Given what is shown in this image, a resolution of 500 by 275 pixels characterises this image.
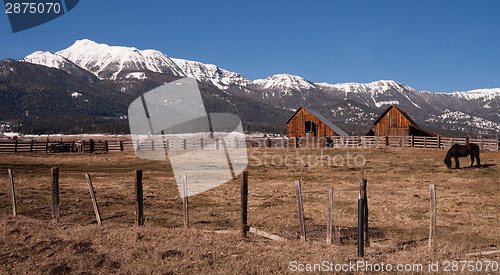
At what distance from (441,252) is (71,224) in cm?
1168

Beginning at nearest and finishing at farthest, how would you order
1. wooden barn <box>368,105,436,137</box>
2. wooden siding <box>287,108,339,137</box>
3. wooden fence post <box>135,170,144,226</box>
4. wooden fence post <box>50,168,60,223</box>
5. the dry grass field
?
the dry grass field
wooden fence post <box>135,170,144,226</box>
wooden fence post <box>50,168,60,223</box>
wooden barn <box>368,105,436,137</box>
wooden siding <box>287,108,339,137</box>

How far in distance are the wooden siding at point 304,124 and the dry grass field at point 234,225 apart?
3390 centimetres

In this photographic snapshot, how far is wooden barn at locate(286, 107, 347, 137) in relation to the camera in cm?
6138

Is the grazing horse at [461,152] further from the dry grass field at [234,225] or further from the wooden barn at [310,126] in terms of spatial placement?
the wooden barn at [310,126]

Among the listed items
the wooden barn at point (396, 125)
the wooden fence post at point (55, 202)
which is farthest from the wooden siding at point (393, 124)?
the wooden fence post at point (55, 202)

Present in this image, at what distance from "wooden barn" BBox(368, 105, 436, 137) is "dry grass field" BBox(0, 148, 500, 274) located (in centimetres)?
2946

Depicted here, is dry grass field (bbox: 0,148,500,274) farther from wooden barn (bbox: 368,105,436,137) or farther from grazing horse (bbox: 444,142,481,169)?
wooden barn (bbox: 368,105,436,137)

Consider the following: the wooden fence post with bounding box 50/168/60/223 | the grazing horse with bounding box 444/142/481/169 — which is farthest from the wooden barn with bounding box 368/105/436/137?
the wooden fence post with bounding box 50/168/60/223

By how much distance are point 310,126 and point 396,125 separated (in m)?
13.6

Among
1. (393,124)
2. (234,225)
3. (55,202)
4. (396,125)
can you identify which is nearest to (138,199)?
(55,202)

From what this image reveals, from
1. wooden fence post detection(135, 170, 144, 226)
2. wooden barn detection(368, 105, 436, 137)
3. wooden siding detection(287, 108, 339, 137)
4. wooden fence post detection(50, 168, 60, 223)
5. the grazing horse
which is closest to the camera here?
wooden fence post detection(135, 170, 144, 226)

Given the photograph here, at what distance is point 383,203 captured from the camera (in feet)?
58.9

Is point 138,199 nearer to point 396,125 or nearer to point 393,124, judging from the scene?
point 396,125

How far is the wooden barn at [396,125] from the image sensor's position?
5638 centimetres
